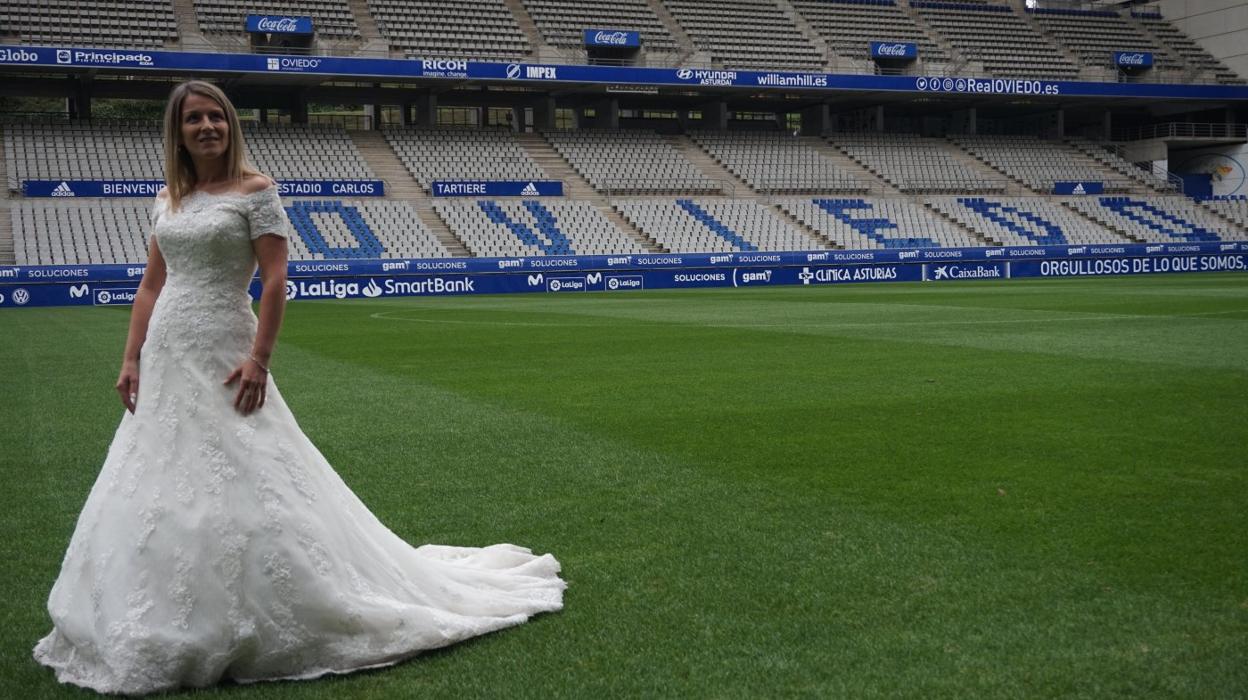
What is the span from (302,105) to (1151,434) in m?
40.7

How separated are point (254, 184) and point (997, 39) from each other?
179 feet

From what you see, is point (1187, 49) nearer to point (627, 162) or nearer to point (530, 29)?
point (627, 162)

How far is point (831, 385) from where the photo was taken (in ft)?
35.2

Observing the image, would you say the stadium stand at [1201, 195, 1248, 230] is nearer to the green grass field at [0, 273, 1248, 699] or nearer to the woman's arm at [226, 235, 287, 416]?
the green grass field at [0, 273, 1248, 699]

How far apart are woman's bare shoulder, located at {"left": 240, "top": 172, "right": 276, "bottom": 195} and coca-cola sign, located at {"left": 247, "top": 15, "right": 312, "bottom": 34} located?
→ 39.6m

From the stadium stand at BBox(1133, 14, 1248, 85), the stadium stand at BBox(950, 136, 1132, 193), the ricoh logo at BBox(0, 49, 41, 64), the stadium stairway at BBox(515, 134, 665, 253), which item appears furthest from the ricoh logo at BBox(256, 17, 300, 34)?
the stadium stand at BBox(1133, 14, 1248, 85)

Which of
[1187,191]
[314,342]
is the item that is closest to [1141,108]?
[1187,191]

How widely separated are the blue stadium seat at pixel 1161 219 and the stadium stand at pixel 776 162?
10423 millimetres

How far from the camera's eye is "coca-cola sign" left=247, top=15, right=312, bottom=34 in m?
40.8

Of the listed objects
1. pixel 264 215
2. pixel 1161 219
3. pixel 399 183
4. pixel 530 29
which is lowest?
pixel 1161 219

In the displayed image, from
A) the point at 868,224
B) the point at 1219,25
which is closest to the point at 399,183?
the point at 868,224

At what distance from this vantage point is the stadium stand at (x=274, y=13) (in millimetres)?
41062

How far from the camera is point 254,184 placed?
391 centimetres

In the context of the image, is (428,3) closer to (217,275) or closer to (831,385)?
(831,385)
